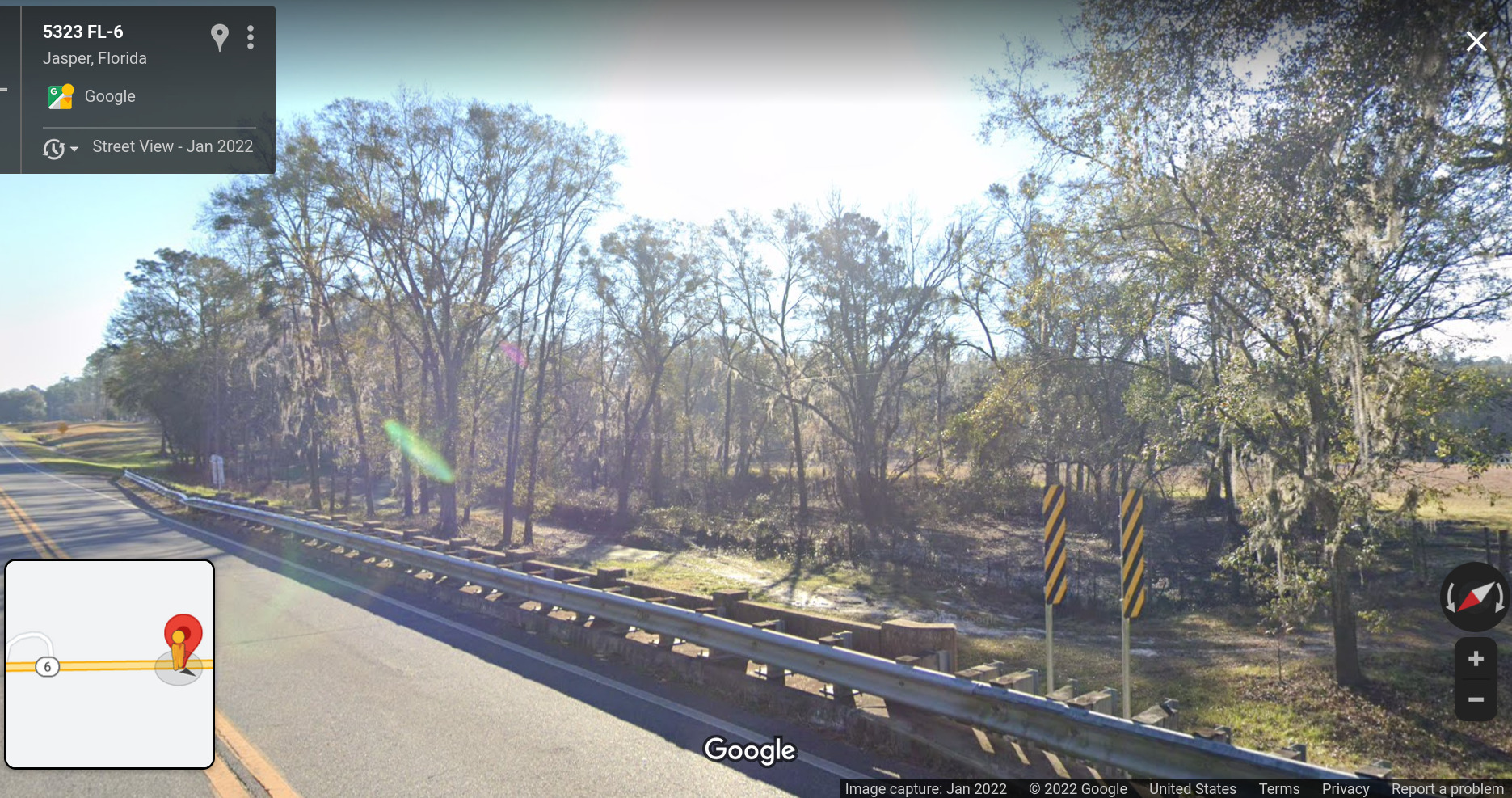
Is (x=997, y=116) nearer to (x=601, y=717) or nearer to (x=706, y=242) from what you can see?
(x=601, y=717)

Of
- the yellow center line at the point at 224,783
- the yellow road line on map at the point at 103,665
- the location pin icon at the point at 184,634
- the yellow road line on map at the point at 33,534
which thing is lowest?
the yellow road line on map at the point at 33,534

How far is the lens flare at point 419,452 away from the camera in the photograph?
2822 centimetres

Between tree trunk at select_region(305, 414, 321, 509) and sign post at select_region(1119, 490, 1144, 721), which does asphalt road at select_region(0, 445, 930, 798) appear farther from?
tree trunk at select_region(305, 414, 321, 509)

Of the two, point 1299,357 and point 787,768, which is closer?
point 787,768

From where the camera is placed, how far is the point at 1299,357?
8688 millimetres

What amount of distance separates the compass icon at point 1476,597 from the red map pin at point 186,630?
6796 mm

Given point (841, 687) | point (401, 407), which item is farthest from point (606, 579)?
point (401, 407)

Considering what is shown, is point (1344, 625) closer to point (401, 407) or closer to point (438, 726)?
point (438, 726)

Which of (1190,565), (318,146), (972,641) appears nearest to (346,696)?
(972,641)

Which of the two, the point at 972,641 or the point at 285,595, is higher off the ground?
the point at 285,595

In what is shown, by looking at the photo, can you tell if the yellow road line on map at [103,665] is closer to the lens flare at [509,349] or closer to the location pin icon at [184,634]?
the location pin icon at [184,634]

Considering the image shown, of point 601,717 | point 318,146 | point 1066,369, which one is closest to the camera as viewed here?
point 601,717

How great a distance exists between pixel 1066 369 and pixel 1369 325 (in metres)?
9.00

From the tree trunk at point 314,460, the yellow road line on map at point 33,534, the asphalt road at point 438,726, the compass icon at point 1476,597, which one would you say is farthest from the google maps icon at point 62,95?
the tree trunk at point 314,460
